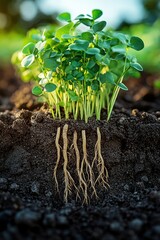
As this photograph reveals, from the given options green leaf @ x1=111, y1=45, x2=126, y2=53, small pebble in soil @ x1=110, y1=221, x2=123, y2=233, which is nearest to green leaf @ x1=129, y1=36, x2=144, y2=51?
green leaf @ x1=111, y1=45, x2=126, y2=53

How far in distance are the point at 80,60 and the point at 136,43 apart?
0.35 meters

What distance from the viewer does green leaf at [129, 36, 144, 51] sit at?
2408 millimetres

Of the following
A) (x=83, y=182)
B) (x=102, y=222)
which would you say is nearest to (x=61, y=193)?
(x=83, y=182)

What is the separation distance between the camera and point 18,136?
2465mm

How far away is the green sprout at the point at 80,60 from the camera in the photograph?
Answer: 2.26 metres

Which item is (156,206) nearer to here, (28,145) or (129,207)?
(129,207)

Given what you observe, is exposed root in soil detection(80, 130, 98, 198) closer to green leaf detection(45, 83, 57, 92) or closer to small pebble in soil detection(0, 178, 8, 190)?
green leaf detection(45, 83, 57, 92)

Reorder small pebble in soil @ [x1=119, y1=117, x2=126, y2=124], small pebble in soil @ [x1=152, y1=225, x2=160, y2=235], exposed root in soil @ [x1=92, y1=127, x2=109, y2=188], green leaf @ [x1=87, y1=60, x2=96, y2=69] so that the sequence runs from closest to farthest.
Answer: small pebble in soil @ [x1=152, y1=225, x2=160, y2=235] → green leaf @ [x1=87, y1=60, x2=96, y2=69] → exposed root in soil @ [x1=92, y1=127, x2=109, y2=188] → small pebble in soil @ [x1=119, y1=117, x2=126, y2=124]

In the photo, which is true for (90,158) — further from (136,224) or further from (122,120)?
(136,224)

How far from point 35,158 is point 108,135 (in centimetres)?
44

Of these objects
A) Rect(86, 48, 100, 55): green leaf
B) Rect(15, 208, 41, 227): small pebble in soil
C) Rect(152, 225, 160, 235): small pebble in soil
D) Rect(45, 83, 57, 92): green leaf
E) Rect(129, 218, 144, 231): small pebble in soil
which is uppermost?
Rect(86, 48, 100, 55): green leaf

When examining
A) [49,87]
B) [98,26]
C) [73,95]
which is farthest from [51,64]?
[98,26]

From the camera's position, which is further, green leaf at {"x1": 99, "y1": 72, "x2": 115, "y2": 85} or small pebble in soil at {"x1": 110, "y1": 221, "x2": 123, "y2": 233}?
green leaf at {"x1": 99, "y1": 72, "x2": 115, "y2": 85}

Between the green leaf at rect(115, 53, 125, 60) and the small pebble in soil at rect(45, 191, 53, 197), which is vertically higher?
the green leaf at rect(115, 53, 125, 60)
